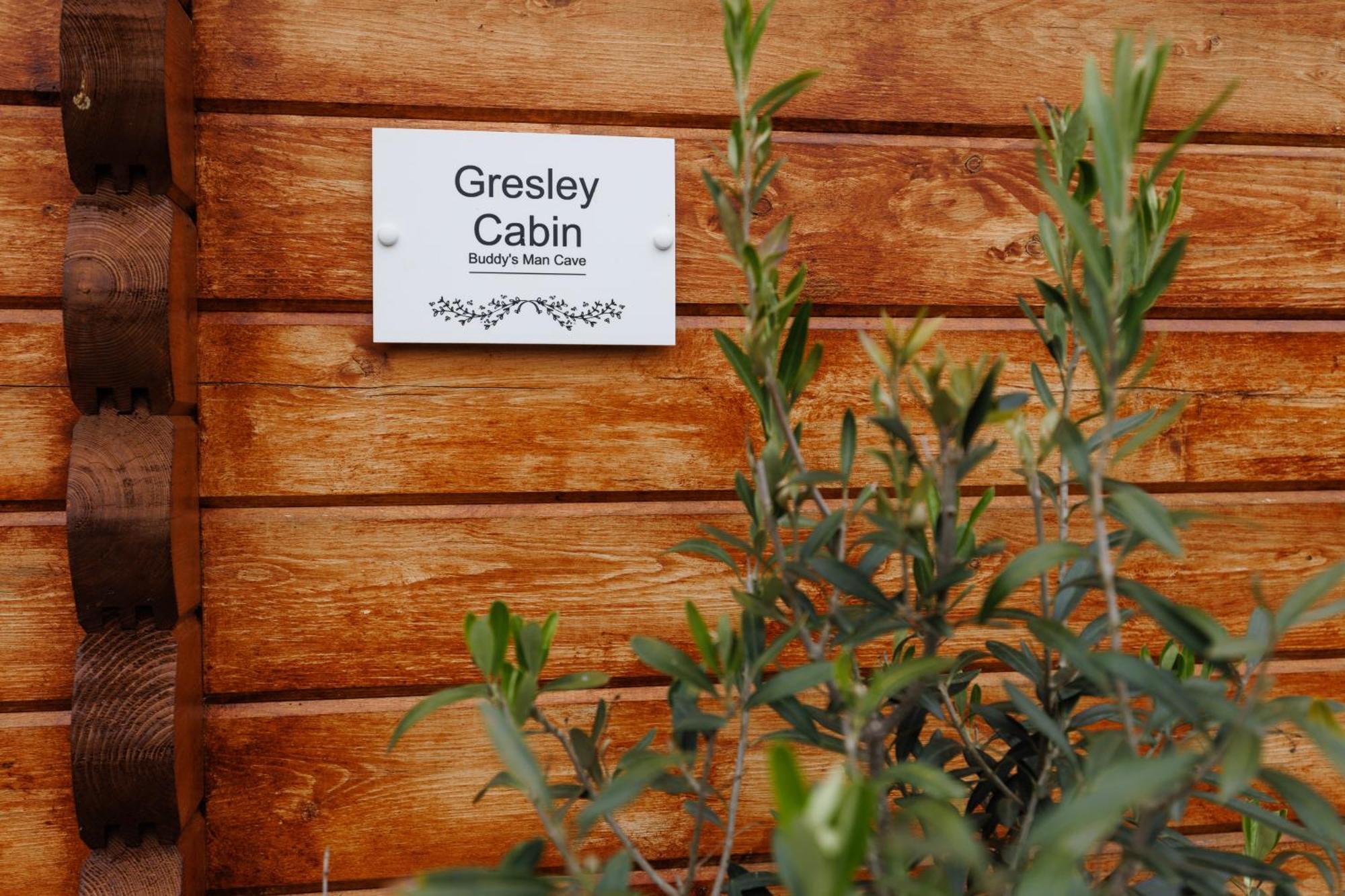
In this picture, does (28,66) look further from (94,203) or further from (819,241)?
(819,241)

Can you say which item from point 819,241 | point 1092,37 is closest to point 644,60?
point 819,241

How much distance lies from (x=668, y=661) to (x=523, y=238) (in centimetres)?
59

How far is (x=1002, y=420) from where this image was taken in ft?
2.06

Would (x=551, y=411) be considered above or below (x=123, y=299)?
below

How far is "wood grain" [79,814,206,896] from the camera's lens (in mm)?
965

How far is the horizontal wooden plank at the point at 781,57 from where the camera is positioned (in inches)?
42.1

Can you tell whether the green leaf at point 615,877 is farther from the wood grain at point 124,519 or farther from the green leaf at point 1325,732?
the wood grain at point 124,519

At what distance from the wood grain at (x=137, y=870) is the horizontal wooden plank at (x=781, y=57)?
2.72 feet

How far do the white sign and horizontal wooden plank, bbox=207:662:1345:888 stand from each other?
0.45 metres

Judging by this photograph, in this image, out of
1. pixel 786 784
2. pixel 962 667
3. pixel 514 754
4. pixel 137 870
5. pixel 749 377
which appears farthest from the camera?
pixel 137 870

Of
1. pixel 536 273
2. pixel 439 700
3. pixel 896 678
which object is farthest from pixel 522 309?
pixel 896 678

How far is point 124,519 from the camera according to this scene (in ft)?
3.10

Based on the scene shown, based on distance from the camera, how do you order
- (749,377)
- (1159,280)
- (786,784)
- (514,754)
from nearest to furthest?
(786,784) < (514,754) < (1159,280) < (749,377)

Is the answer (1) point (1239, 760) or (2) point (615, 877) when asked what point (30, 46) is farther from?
(1) point (1239, 760)
